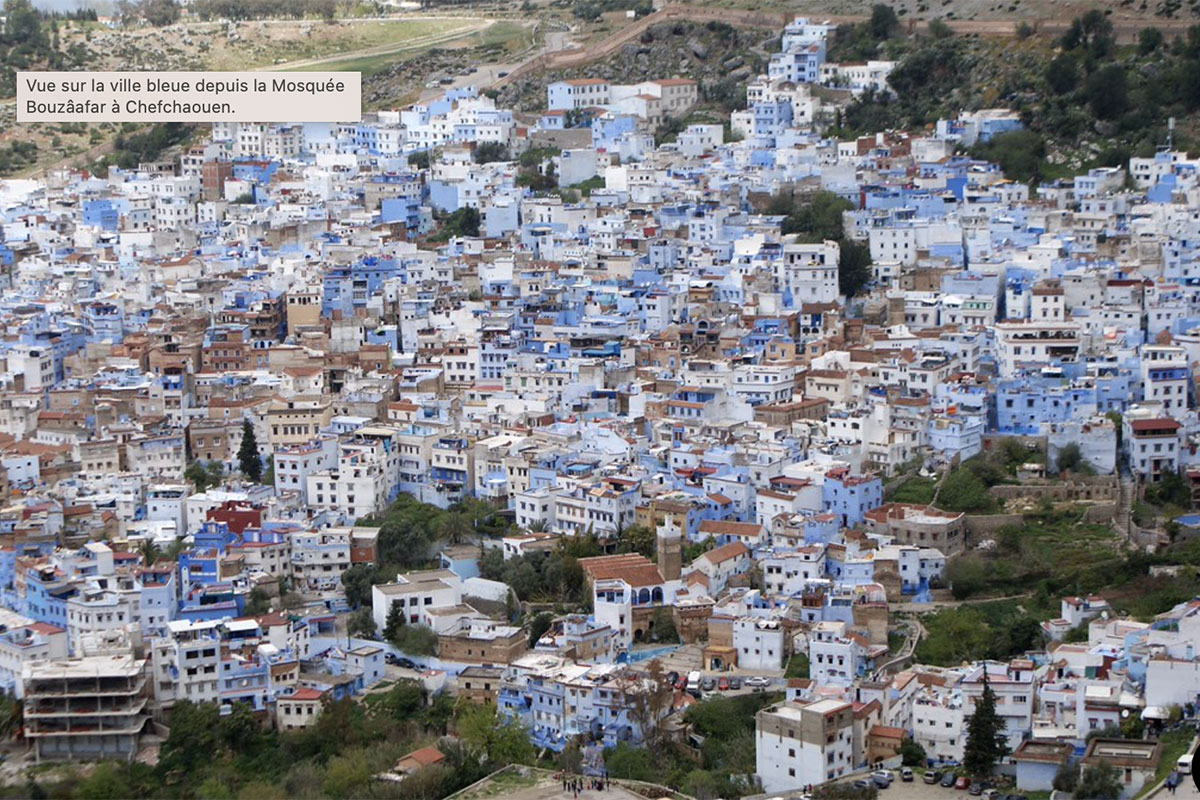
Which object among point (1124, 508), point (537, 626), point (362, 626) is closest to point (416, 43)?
Result: point (1124, 508)

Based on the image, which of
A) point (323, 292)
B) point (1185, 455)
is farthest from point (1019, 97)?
point (1185, 455)

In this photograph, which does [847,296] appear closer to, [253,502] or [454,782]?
[253,502]

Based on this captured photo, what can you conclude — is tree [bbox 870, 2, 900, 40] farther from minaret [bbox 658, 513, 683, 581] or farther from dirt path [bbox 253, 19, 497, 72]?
minaret [bbox 658, 513, 683, 581]

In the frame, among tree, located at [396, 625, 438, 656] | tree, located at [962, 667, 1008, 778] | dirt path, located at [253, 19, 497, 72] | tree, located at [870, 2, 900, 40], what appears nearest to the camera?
tree, located at [962, 667, 1008, 778]

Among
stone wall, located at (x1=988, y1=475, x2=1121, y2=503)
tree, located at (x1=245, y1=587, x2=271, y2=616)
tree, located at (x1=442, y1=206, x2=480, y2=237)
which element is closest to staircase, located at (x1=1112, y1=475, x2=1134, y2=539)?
stone wall, located at (x1=988, y1=475, x2=1121, y2=503)

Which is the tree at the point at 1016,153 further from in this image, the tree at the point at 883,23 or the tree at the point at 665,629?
the tree at the point at 665,629

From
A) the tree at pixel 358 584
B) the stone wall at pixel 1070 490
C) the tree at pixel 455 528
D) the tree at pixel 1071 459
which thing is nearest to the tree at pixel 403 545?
the tree at pixel 455 528
